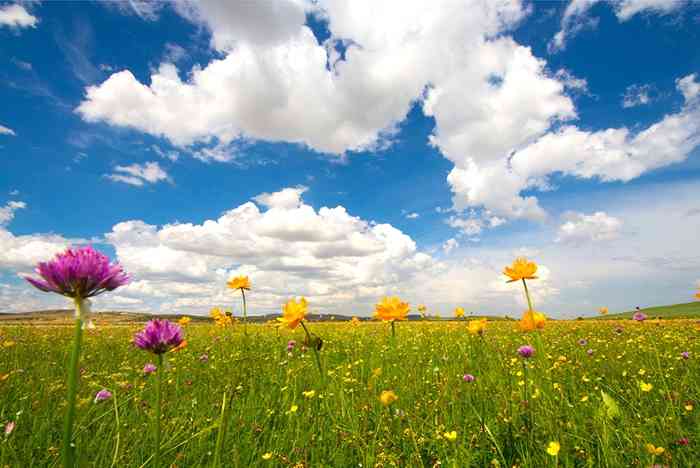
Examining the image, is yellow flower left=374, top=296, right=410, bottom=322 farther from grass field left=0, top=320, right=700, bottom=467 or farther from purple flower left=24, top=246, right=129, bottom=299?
purple flower left=24, top=246, right=129, bottom=299

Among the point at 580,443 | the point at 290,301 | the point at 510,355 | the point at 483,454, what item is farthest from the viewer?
the point at 510,355

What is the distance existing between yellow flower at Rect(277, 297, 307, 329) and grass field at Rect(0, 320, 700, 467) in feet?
2.20

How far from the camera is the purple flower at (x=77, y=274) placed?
1.32 meters

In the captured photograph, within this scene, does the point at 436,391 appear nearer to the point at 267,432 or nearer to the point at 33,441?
the point at 267,432

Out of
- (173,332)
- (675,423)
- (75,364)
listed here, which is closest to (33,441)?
(173,332)

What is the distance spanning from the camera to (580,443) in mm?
2857

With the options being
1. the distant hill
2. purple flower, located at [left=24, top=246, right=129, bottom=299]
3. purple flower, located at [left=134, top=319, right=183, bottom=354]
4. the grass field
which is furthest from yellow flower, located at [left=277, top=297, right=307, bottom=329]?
the distant hill

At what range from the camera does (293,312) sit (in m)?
3.01

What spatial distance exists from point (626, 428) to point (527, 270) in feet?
4.41

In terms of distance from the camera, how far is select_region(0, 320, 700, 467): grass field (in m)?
2.61

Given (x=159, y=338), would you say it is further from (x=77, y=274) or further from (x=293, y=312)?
(x=293, y=312)

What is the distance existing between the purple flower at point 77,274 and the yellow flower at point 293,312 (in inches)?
66.0

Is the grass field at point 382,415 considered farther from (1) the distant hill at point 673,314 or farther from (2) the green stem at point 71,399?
(1) the distant hill at point 673,314

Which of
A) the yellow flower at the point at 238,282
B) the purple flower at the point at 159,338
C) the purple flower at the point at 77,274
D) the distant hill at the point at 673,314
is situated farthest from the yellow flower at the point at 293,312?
the distant hill at the point at 673,314
